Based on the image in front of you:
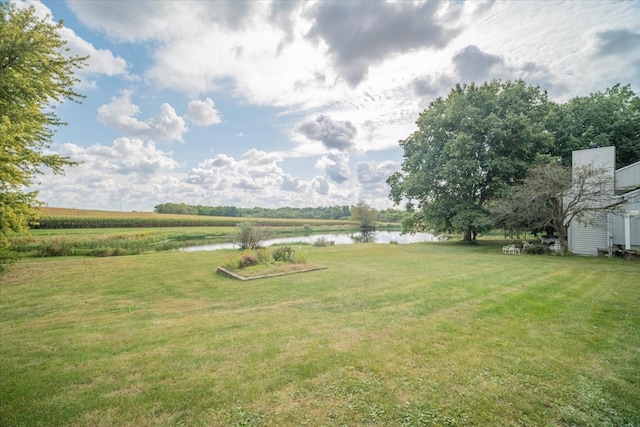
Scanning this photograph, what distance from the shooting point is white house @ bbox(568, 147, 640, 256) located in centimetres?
1279

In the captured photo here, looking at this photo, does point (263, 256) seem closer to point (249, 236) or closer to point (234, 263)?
point (234, 263)

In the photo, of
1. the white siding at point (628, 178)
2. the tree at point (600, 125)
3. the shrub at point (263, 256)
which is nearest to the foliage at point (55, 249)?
the shrub at point (263, 256)

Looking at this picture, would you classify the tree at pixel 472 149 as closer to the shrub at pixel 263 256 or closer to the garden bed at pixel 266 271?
the garden bed at pixel 266 271

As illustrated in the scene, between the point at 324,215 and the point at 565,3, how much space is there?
101889 millimetres

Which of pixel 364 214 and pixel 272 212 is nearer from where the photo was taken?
pixel 364 214

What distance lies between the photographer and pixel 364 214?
68.1 metres

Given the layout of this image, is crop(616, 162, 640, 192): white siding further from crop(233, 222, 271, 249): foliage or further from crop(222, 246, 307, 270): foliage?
crop(233, 222, 271, 249): foliage

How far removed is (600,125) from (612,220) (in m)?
11.1

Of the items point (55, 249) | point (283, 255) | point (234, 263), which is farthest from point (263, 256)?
point (55, 249)

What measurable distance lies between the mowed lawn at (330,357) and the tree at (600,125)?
1825 cm

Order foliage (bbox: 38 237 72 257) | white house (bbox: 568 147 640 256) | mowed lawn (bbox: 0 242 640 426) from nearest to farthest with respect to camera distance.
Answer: mowed lawn (bbox: 0 242 640 426) → white house (bbox: 568 147 640 256) → foliage (bbox: 38 237 72 257)

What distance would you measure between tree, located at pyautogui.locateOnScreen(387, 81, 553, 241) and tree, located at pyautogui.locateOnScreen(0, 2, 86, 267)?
21.1m

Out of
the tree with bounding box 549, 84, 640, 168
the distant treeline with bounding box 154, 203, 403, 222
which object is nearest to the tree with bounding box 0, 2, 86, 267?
the tree with bounding box 549, 84, 640, 168

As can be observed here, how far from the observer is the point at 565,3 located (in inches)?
449
